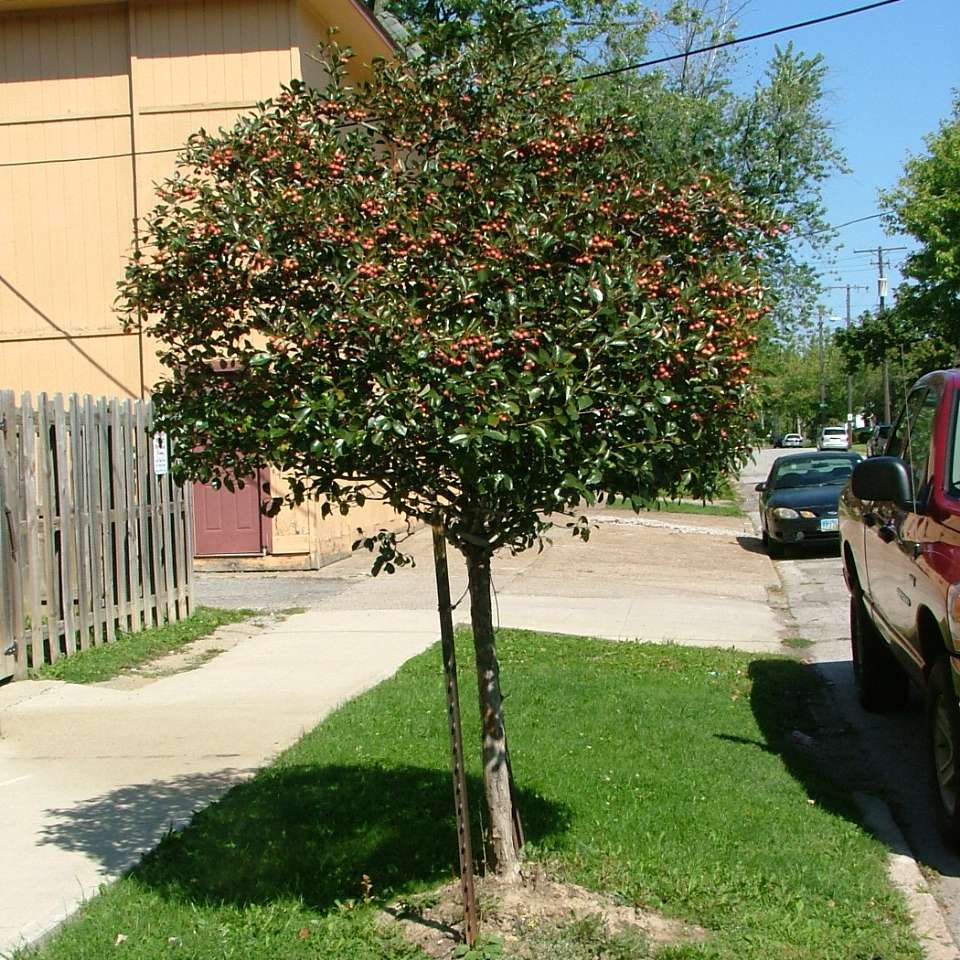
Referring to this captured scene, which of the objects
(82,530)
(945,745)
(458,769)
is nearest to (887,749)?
(945,745)

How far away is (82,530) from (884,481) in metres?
6.43

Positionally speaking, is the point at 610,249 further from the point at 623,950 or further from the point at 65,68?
the point at 65,68

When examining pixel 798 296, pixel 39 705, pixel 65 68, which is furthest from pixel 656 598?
pixel 798 296

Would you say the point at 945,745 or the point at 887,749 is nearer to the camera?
the point at 945,745

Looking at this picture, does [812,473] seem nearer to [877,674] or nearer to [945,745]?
[877,674]

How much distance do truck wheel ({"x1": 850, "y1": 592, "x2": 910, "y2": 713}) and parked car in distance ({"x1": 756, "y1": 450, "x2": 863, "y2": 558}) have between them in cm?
945

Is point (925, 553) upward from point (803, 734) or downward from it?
upward

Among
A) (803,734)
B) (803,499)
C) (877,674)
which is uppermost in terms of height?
(803,499)

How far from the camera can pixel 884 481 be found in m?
6.19

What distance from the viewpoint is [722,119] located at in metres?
29.5

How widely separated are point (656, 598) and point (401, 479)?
34.4 ft

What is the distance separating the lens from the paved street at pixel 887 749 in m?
5.76

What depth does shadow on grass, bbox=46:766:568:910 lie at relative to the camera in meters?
5.06

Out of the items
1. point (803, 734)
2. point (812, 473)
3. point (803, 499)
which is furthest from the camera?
point (812, 473)
